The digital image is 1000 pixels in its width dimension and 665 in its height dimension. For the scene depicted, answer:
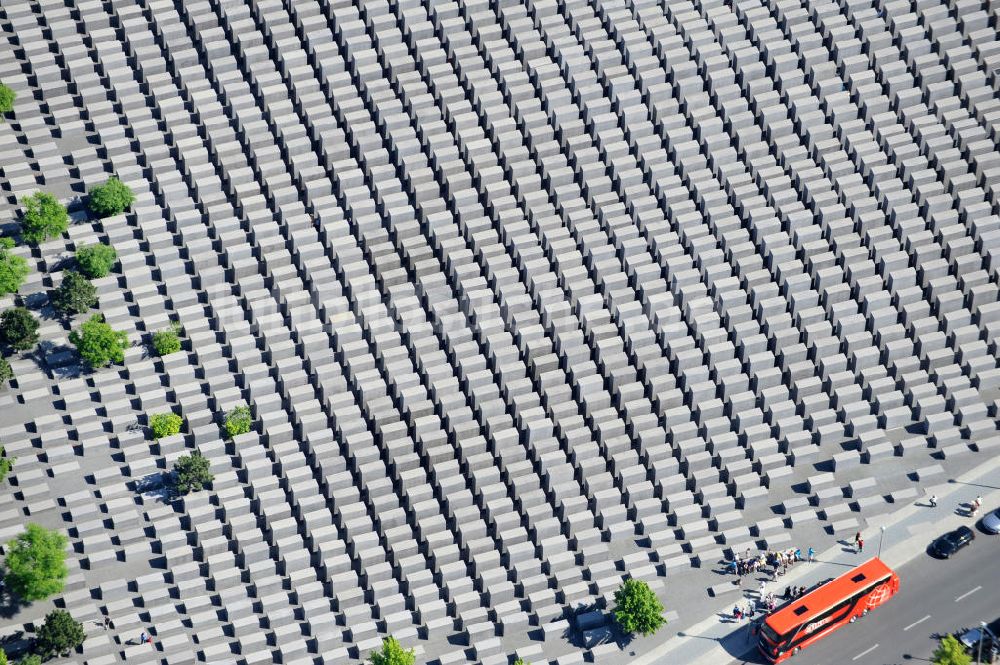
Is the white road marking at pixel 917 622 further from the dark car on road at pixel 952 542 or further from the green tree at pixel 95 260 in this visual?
the green tree at pixel 95 260

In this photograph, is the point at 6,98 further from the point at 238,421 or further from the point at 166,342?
the point at 238,421

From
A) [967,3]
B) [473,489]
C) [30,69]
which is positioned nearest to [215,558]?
[473,489]

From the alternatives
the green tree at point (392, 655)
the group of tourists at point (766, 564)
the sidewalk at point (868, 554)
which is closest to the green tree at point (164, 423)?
the green tree at point (392, 655)

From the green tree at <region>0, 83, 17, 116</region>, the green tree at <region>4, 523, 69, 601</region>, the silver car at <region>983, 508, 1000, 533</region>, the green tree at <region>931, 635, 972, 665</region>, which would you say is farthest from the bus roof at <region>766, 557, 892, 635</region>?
the green tree at <region>0, 83, 17, 116</region>

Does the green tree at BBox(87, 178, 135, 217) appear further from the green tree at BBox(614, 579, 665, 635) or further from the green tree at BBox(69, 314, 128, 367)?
the green tree at BBox(614, 579, 665, 635)

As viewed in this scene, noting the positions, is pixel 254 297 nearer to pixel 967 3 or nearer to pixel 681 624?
pixel 681 624

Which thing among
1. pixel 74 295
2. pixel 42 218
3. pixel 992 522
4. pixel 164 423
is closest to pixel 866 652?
pixel 992 522
